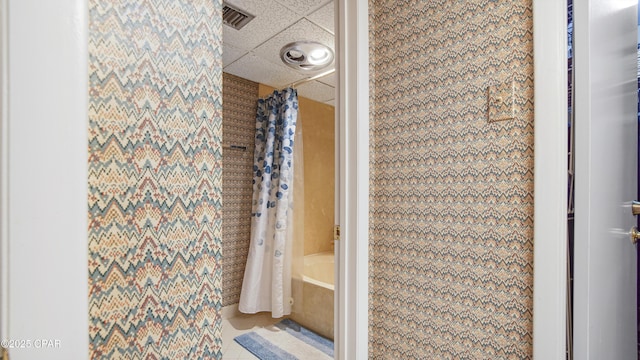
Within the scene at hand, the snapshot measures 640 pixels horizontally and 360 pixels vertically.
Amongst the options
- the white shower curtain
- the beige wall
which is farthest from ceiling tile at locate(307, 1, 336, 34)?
the beige wall

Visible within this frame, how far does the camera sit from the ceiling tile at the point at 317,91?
9.04 ft

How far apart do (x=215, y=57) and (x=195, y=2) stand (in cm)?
10

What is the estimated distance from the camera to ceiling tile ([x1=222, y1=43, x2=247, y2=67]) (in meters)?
2.06

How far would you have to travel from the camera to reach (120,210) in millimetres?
A: 460

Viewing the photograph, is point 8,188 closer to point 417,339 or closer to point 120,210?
point 120,210

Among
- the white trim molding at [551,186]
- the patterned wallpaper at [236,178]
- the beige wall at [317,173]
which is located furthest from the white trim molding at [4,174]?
the beige wall at [317,173]

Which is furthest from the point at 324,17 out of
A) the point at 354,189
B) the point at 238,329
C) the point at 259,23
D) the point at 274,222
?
the point at 238,329

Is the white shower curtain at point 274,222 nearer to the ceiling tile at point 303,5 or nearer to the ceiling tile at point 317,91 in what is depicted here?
the ceiling tile at point 317,91

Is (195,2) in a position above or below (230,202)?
above

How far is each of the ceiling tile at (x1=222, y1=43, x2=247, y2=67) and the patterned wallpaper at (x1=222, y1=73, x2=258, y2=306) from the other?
29cm

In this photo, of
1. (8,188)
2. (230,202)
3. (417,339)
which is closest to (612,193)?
(417,339)

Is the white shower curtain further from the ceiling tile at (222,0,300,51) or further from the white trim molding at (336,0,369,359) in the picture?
the white trim molding at (336,0,369,359)

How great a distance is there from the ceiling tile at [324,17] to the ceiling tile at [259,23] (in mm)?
98

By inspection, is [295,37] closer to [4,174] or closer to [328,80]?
[328,80]
